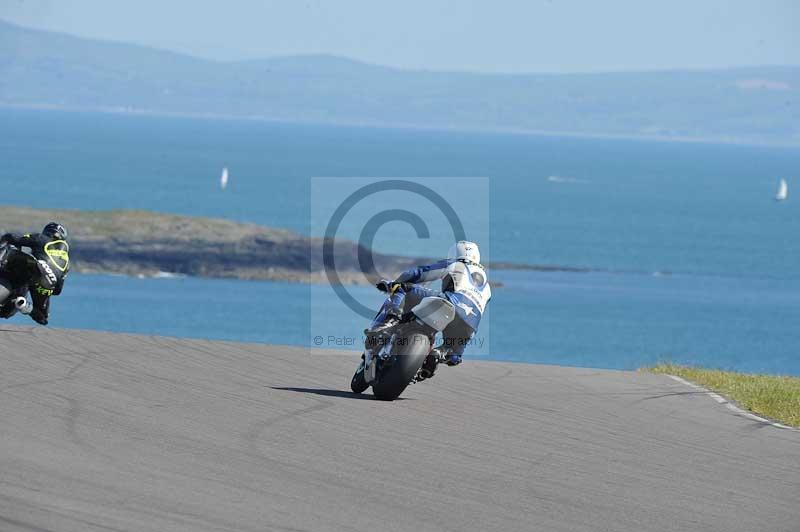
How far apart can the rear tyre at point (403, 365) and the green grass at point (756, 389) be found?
4153mm

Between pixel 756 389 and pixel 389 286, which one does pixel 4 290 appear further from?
pixel 756 389

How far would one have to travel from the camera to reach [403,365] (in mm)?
13562

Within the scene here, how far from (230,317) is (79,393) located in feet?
264

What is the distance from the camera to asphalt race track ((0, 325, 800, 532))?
8820 mm

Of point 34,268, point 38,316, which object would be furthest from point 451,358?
point 38,316

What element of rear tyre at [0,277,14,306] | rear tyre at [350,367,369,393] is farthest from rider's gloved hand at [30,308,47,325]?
rear tyre at [350,367,369,393]

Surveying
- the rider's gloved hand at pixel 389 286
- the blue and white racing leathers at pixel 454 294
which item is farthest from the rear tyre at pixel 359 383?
the rider's gloved hand at pixel 389 286

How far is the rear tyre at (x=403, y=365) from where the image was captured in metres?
13.4

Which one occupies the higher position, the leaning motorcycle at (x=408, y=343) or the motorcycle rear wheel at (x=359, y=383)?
the leaning motorcycle at (x=408, y=343)

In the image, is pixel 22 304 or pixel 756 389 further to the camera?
pixel 756 389

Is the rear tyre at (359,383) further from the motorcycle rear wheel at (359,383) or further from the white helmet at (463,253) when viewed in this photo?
the white helmet at (463,253)

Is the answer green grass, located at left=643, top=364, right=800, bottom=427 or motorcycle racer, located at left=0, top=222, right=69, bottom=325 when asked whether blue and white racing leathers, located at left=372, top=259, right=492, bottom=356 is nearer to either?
green grass, located at left=643, top=364, right=800, bottom=427

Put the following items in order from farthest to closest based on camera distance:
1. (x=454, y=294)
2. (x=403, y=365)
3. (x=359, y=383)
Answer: (x=359, y=383) → (x=454, y=294) → (x=403, y=365)

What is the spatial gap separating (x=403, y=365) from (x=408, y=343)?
0.27 metres
